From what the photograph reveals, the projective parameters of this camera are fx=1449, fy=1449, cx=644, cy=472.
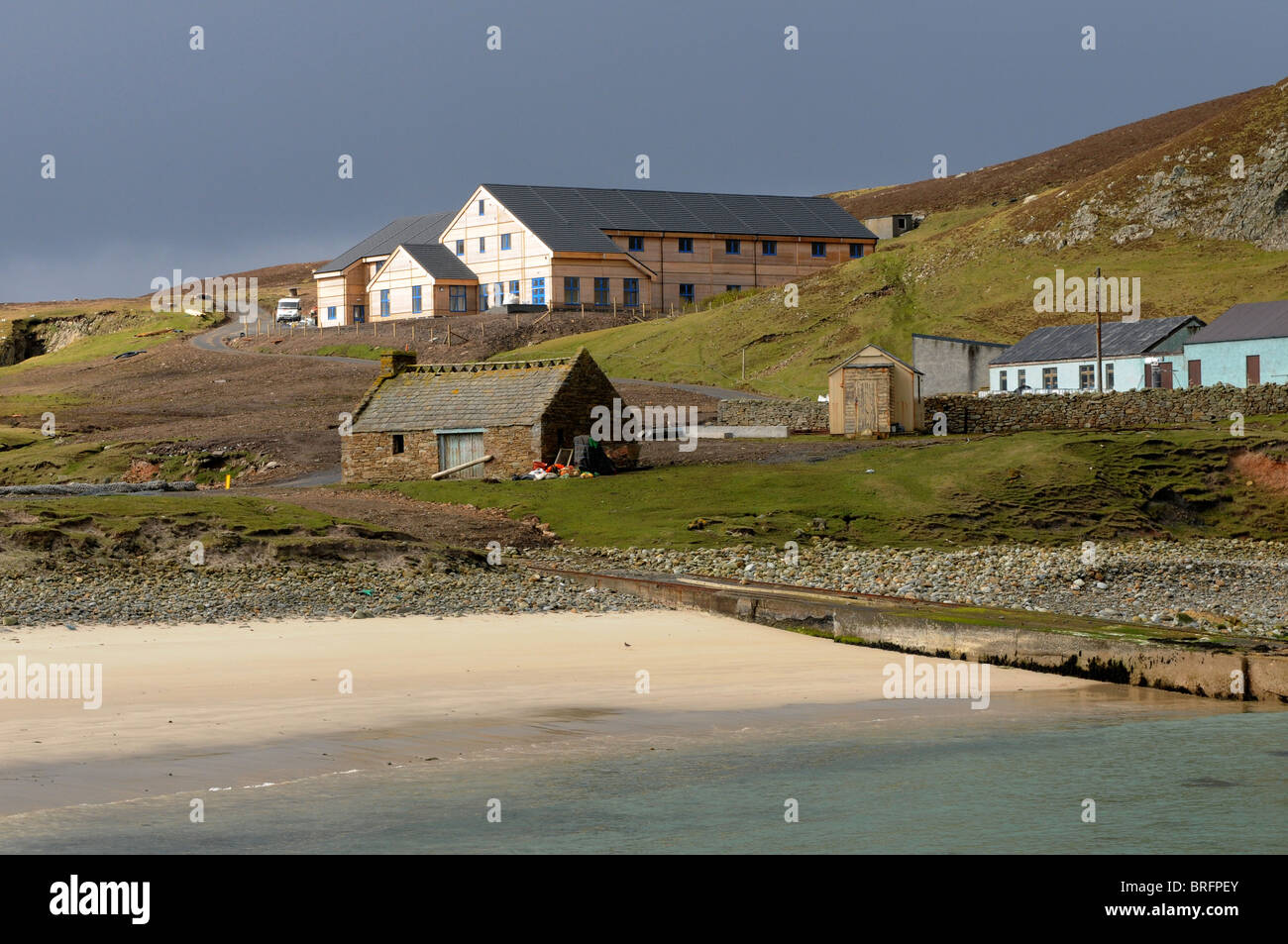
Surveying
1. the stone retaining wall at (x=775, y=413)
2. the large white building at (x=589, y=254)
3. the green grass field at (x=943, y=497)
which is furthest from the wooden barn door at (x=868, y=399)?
the large white building at (x=589, y=254)

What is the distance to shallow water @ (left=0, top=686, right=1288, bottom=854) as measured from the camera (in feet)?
41.1

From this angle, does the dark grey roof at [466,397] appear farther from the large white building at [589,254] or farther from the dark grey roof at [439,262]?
the dark grey roof at [439,262]

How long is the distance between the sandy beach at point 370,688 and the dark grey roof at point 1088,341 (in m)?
45.8

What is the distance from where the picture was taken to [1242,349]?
61.9 meters

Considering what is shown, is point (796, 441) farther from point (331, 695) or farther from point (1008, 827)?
point (1008, 827)

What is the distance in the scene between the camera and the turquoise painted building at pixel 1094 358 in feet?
213

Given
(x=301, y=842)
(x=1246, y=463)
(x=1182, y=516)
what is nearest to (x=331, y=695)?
(x=301, y=842)

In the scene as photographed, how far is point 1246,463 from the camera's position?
40.6 metres

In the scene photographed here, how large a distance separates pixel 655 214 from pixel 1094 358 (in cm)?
4523

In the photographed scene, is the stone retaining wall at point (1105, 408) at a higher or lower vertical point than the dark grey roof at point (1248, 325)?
lower

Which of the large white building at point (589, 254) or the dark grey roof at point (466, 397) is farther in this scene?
the large white building at point (589, 254)

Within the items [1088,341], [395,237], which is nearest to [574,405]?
[1088,341]

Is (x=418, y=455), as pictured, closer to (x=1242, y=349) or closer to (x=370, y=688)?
(x=370, y=688)

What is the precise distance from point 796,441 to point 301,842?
138ft
